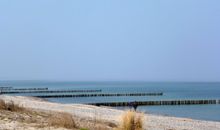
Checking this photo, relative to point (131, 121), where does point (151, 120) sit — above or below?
below

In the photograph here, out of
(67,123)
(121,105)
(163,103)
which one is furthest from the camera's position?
(163,103)

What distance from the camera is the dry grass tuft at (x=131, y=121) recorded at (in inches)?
421

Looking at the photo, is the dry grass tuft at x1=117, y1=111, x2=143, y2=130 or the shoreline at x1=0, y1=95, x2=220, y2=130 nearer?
the dry grass tuft at x1=117, y1=111, x2=143, y2=130

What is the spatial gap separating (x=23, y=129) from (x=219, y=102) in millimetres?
65006

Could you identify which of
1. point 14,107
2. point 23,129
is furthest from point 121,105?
point 23,129

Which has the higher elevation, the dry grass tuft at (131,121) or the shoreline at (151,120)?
the dry grass tuft at (131,121)

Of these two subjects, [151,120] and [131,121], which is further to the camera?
[151,120]

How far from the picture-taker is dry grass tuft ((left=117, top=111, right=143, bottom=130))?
1070cm

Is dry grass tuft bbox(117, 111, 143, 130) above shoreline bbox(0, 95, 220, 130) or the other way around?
above

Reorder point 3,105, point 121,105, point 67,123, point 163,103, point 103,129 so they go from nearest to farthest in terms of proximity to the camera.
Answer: point 67,123 < point 103,129 < point 3,105 < point 121,105 < point 163,103

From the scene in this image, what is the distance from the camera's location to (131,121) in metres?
10.8

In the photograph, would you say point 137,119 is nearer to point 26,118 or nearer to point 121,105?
point 26,118

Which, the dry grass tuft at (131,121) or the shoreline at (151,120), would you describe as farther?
the shoreline at (151,120)

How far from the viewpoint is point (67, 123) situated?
1232 cm
